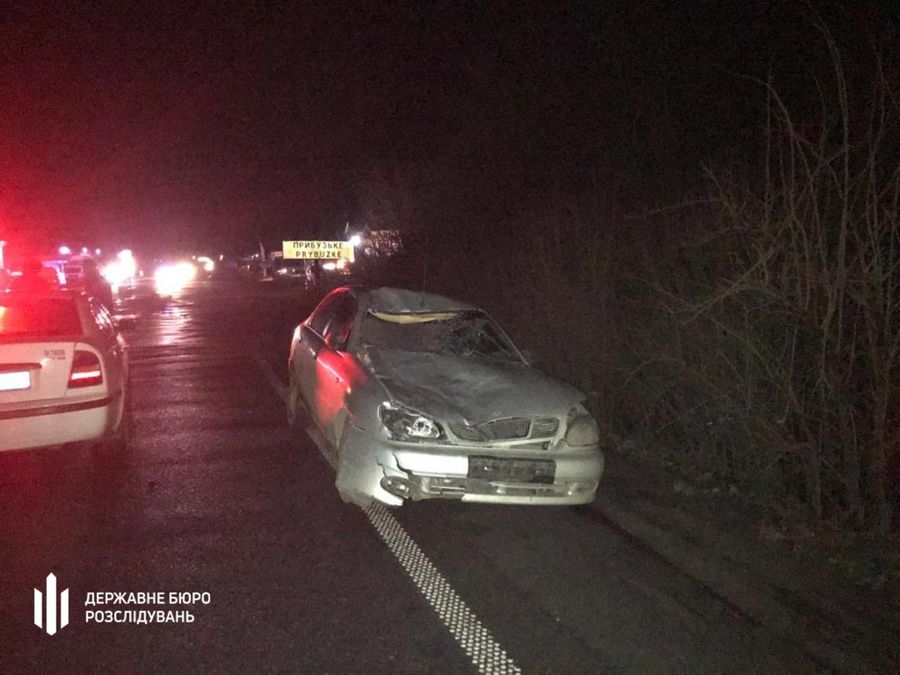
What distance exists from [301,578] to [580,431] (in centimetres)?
216

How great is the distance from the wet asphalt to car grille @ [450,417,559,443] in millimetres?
653

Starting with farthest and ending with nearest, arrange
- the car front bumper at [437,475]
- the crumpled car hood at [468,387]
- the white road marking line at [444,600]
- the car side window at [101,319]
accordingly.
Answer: the car side window at [101,319], the crumpled car hood at [468,387], the car front bumper at [437,475], the white road marking line at [444,600]

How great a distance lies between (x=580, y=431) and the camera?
5.43m

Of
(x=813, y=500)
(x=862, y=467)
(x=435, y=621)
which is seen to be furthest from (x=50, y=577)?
(x=862, y=467)

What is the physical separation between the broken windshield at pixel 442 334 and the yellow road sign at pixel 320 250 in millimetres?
13750

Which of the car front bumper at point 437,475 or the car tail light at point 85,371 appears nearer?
the car front bumper at point 437,475

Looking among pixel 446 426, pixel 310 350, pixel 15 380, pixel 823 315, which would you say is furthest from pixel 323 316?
pixel 823 315

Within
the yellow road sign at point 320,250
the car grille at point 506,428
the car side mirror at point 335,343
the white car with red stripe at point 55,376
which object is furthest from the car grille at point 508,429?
the yellow road sign at point 320,250

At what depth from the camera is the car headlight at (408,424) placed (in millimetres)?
5055

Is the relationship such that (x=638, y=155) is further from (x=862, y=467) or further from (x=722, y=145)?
(x=862, y=467)

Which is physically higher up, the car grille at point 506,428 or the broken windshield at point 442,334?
the broken windshield at point 442,334

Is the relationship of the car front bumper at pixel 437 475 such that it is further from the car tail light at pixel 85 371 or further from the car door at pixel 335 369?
the car tail light at pixel 85 371

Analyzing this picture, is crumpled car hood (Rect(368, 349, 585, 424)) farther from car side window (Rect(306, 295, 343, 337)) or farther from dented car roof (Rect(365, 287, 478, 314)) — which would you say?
car side window (Rect(306, 295, 343, 337))

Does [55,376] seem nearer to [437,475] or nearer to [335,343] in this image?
[335,343]
